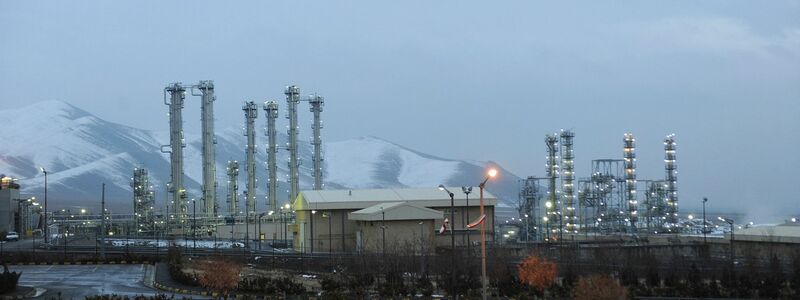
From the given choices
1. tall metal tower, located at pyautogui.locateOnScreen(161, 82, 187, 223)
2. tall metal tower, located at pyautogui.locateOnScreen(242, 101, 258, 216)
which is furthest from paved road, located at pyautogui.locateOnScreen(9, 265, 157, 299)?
tall metal tower, located at pyautogui.locateOnScreen(242, 101, 258, 216)

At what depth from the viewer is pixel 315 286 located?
167ft

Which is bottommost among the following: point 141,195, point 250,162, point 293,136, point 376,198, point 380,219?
point 380,219

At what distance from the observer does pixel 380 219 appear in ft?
231

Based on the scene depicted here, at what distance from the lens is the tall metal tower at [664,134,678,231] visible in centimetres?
10050

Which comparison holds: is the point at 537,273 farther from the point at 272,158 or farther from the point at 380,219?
the point at 272,158

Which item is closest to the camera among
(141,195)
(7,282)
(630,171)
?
(7,282)

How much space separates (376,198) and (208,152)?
3093 centimetres

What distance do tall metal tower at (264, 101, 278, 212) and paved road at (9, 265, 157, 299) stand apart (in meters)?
41.6

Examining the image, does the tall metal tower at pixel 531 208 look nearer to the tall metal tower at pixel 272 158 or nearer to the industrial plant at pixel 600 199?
the industrial plant at pixel 600 199

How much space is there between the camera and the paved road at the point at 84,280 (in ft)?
156

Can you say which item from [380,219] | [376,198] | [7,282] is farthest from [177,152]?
[7,282]

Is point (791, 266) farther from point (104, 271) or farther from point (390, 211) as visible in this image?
point (104, 271)

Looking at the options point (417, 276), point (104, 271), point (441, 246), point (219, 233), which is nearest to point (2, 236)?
point (219, 233)

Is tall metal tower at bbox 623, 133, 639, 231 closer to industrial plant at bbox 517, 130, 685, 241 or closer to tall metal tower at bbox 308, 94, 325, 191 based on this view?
industrial plant at bbox 517, 130, 685, 241
